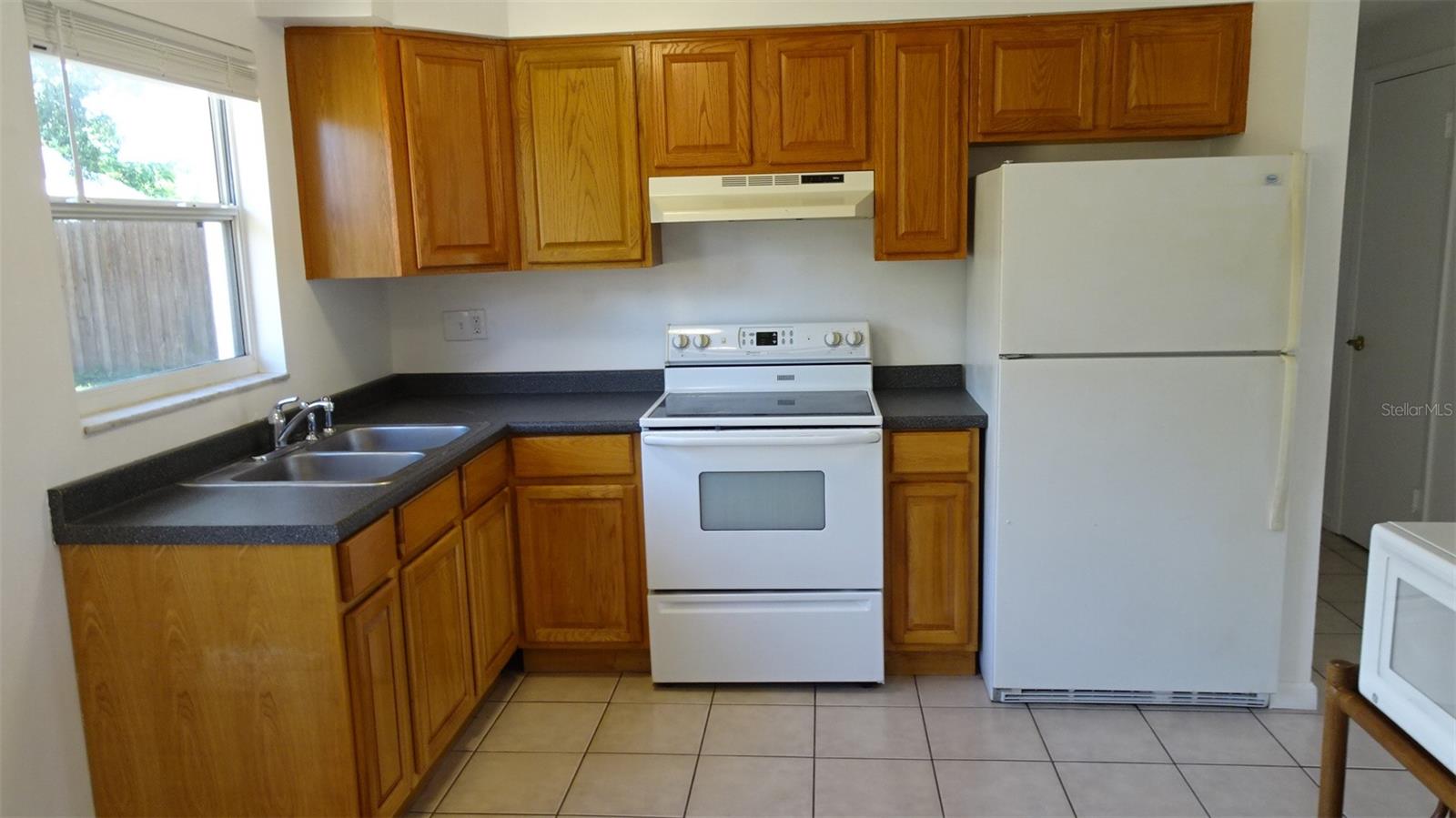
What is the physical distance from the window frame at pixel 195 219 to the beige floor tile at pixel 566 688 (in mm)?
1266

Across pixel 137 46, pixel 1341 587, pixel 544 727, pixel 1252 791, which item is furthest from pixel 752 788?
pixel 1341 587

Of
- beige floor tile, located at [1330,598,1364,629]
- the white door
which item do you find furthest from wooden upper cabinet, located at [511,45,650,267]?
the white door

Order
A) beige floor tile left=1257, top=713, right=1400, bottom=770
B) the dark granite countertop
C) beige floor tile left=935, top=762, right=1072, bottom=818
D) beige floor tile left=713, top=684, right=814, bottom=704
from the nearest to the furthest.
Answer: the dark granite countertop → beige floor tile left=935, top=762, right=1072, bottom=818 → beige floor tile left=1257, top=713, right=1400, bottom=770 → beige floor tile left=713, top=684, right=814, bottom=704

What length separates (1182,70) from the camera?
2898 mm

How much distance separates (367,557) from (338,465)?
0.75 metres

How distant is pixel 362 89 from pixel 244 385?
0.91m

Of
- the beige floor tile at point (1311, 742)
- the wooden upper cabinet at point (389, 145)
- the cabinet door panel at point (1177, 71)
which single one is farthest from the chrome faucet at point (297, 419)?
the beige floor tile at point (1311, 742)

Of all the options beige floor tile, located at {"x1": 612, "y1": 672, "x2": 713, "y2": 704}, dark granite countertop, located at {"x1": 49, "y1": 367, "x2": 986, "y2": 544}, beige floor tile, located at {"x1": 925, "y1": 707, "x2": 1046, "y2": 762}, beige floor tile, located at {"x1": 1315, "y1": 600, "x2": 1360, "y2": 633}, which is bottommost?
beige floor tile, located at {"x1": 925, "y1": 707, "x2": 1046, "y2": 762}

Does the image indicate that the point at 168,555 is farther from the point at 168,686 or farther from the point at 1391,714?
the point at 1391,714

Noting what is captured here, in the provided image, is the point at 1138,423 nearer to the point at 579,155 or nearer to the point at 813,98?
the point at 813,98

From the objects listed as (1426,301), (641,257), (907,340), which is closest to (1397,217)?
(1426,301)

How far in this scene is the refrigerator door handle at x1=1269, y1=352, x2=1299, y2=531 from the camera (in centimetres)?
263

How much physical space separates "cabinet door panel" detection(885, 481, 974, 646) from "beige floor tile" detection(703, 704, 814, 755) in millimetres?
420

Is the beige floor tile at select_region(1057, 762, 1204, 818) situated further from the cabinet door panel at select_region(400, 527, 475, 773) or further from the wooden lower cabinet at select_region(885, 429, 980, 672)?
the cabinet door panel at select_region(400, 527, 475, 773)
